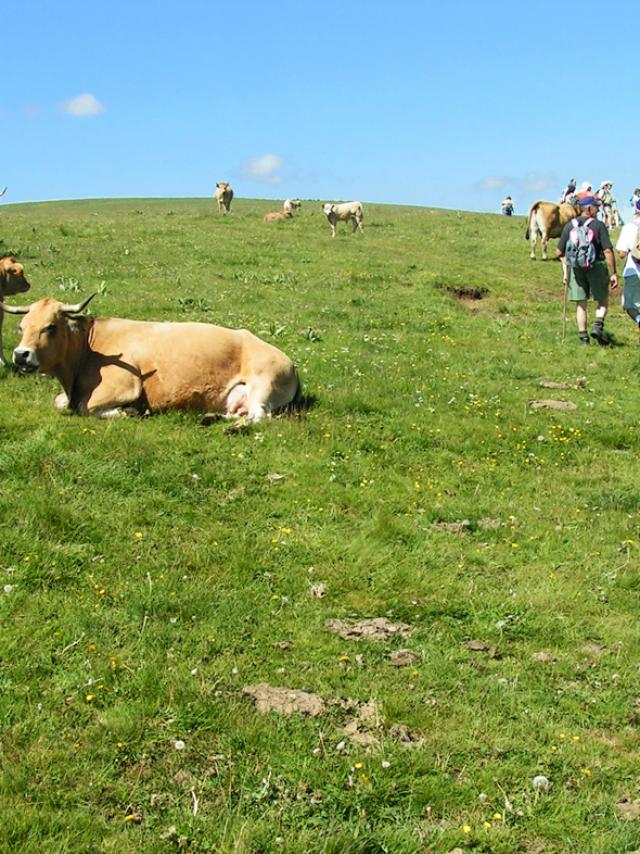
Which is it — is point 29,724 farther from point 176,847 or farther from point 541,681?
point 541,681

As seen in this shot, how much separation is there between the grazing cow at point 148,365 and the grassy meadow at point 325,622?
465 mm

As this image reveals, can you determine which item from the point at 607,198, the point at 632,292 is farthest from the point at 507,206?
the point at 632,292

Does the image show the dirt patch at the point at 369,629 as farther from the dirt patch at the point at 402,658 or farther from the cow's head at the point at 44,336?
the cow's head at the point at 44,336

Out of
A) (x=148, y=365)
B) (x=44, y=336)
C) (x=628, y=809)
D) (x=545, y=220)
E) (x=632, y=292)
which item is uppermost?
(x=545, y=220)

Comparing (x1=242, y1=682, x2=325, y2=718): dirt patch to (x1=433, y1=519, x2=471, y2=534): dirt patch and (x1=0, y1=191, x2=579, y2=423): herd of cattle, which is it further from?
(x1=0, y1=191, x2=579, y2=423): herd of cattle

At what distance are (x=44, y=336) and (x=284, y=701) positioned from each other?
6180 mm

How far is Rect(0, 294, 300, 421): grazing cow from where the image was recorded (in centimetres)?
1005

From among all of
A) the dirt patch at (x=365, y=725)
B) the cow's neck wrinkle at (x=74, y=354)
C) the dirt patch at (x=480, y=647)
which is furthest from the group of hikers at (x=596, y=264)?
the dirt patch at (x=365, y=725)

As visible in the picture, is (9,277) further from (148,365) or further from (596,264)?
(596,264)

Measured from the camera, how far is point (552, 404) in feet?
42.4

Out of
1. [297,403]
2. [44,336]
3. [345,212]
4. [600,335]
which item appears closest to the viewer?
[44,336]

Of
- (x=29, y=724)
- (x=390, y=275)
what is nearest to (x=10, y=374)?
(x=29, y=724)

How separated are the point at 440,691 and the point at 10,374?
8203 millimetres

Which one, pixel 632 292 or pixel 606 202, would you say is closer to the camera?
pixel 632 292
